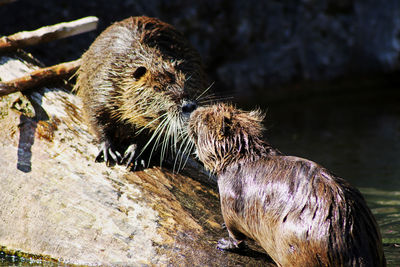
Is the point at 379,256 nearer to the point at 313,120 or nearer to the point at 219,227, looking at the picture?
the point at 219,227

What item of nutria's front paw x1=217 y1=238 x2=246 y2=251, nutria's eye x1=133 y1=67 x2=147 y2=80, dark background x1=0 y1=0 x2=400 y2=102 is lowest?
nutria's front paw x1=217 y1=238 x2=246 y2=251

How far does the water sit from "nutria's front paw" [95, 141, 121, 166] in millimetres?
1951

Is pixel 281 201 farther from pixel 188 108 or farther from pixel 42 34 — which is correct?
pixel 42 34

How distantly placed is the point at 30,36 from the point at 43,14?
286 cm

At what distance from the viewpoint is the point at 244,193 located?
310cm

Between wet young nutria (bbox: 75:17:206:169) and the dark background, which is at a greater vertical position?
the dark background

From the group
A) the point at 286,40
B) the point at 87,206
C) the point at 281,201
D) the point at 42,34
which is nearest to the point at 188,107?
the point at 87,206

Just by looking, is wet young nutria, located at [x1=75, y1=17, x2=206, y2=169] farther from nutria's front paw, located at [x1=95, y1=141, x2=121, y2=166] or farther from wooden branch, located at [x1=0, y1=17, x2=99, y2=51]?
wooden branch, located at [x1=0, y1=17, x2=99, y2=51]

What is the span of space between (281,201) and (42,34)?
2.64 m

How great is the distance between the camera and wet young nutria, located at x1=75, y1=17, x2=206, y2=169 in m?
4.03


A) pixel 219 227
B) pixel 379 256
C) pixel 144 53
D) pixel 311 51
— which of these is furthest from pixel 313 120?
pixel 379 256

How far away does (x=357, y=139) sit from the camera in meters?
6.74

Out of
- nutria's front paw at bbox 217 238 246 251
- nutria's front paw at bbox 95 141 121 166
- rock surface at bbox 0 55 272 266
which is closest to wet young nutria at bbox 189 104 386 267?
nutria's front paw at bbox 217 238 246 251

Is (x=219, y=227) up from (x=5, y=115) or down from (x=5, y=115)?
Answer: down
